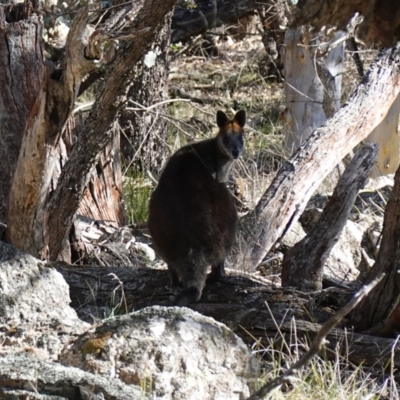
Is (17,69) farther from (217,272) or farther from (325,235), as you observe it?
(325,235)

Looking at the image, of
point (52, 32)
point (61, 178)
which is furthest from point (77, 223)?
point (52, 32)

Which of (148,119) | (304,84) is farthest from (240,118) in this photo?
(304,84)

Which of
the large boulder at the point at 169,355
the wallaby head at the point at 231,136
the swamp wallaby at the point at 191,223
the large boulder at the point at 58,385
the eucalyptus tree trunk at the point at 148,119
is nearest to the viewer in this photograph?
the large boulder at the point at 58,385

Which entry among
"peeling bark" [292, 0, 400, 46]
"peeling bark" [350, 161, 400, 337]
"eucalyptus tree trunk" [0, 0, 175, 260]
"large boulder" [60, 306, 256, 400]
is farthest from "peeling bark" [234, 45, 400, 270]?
"peeling bark" [292, 0, 400, 46]

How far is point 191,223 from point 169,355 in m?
2.03

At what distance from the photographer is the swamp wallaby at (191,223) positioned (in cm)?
561

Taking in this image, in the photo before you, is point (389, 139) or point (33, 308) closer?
point (33, 308)

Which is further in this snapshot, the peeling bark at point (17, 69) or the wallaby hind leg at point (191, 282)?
the peeling bark at point (17, 69)

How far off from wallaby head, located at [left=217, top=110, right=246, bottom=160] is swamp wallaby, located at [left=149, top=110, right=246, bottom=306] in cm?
86

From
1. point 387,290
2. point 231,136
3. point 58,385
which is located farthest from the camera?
point 231,136

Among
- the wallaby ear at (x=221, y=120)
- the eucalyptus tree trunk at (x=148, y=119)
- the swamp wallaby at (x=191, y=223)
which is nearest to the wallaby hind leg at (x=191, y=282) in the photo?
the swamp wallaby at (x=191, y=223)

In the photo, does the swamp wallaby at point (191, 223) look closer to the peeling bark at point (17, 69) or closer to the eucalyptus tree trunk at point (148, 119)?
the peeling bark at point (17, 69)

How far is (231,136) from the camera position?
7355mm

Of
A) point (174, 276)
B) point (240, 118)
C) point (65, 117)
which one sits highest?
point (65, 117)
